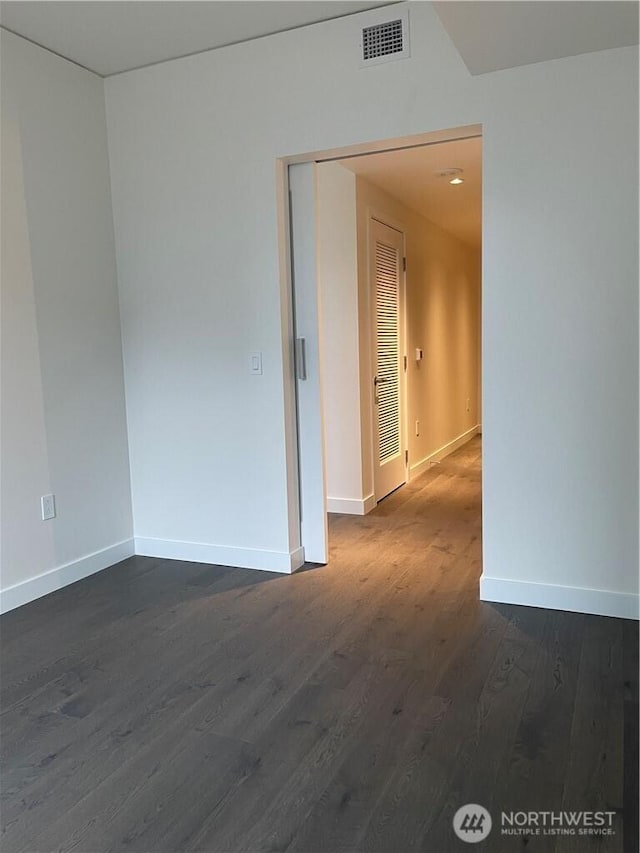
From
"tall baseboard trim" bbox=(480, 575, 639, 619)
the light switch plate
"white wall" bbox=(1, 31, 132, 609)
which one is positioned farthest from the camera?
the light switch plate

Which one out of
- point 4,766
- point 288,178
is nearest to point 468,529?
point 288,178

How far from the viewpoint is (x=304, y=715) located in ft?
7.28

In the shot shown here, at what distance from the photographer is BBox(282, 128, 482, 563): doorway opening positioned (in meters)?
3.48

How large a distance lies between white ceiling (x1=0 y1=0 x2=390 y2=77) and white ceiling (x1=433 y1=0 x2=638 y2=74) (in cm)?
67

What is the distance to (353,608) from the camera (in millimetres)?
3082

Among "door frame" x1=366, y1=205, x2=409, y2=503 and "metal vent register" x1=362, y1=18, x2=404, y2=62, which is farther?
"door frame" x1=366, y1=205, x2=409, y2=503

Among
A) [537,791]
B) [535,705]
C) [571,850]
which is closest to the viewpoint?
[571,850]

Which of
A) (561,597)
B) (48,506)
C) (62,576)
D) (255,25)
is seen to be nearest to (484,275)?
(561,597)

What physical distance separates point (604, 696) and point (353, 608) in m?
1.16

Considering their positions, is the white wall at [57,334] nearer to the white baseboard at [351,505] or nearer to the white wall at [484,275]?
the white wall at [484,275]

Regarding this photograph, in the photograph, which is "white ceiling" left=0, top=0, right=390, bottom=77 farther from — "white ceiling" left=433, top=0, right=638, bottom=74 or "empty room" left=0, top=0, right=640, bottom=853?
"white ceiling" left=433, top=0, right=638, bottom=74

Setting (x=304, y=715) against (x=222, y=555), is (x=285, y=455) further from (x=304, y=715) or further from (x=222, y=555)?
(x=304, y=715)

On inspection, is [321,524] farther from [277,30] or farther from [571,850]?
[277,30]
